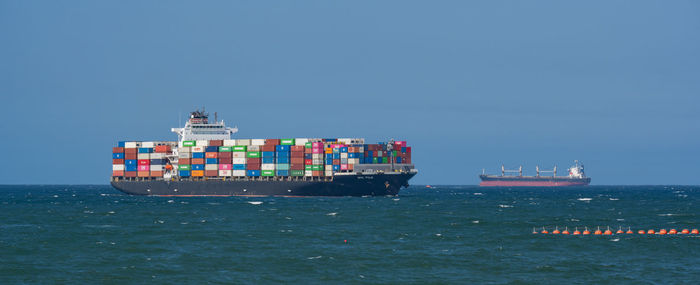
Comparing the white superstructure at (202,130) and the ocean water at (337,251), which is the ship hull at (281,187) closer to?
the white superstructure at (202,130)

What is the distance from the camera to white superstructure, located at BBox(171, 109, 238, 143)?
160500mm

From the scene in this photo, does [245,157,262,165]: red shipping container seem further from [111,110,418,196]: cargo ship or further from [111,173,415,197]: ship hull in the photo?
[111,173,415,197]: ship hull

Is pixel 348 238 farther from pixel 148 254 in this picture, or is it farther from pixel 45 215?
pixel 45 215

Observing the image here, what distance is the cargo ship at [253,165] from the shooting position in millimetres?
135250

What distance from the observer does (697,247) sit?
187 feet

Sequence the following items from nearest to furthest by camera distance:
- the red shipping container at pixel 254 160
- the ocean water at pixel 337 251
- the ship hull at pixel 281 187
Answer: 1. the ocean water at pixel 337 251
2. the ship hull at pixel 281 187
3. the red shipping container at pixel 254 160

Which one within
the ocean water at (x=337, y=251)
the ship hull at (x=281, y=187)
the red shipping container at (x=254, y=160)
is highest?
the red shipping container at (x=254, y=160)

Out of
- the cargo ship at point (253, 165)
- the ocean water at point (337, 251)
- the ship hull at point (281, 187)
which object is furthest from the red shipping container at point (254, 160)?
the ocean water at point (337, 251)

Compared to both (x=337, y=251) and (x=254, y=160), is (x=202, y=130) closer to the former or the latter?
(x=254, y=160)

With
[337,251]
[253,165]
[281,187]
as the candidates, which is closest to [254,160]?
[253,165]

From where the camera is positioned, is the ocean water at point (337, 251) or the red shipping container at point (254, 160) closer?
the ocean water at point (337, 251)

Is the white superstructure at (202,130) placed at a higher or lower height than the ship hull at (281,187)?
higher

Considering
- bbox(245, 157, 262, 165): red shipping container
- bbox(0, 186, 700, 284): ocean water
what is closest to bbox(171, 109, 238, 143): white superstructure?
bbox(245, 157, 262, 165): red shipping container

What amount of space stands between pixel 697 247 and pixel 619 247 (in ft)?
18.1
